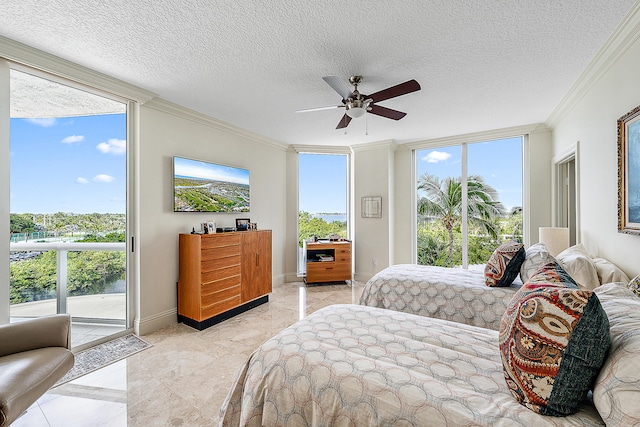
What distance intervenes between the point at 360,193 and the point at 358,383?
171 inches

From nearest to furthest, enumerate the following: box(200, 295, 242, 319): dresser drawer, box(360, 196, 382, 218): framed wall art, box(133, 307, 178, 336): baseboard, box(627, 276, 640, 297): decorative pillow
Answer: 1. box(627, 276, 640, 297): decorative pillow
2. box(133, 307, 178, 336): baseboard
3. box(200, 295, 242, 319): dresser drawer
4. box(360, 196, 382, 218): framed wall art

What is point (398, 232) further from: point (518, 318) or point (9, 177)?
point (9, 177)

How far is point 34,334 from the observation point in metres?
1.71

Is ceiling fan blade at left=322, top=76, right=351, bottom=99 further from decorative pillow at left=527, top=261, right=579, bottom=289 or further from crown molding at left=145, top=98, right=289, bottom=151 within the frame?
crown molding at left=145, top=98, right=289, bottom=151

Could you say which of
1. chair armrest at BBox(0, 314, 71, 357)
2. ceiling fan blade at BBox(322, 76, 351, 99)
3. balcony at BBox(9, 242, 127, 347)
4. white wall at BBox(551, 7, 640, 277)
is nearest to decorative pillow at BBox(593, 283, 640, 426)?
white wall at BBox(551, 7, 640, 277)

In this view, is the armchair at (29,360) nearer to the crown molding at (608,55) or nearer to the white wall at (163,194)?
the white wall at (163,194)

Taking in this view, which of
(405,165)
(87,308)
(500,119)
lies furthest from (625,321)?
(405,165)

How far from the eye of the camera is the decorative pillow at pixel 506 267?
2.45 m

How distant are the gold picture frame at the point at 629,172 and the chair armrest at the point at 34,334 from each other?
3797mm

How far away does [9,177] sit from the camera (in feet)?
7.12

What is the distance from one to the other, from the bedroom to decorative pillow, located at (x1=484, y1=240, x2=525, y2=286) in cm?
63

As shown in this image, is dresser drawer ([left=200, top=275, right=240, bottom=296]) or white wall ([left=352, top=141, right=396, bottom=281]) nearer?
dresser drawer ([left=200, top=275, right=240, bottom=296])

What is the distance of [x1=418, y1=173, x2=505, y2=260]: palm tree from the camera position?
15.1 ft

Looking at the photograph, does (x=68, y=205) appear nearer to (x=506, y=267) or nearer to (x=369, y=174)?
(x=506, y=267)
